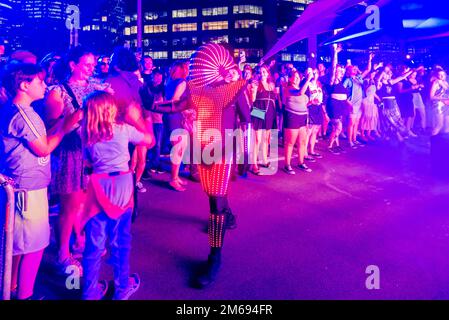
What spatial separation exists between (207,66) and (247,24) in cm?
13066

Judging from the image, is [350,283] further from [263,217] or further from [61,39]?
[61,39]

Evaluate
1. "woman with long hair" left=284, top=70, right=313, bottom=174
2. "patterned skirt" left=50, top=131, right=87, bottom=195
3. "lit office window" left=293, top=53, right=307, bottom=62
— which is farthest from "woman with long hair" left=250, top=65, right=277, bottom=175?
"lit office window" left=293, top=53, right=307, bottom=62

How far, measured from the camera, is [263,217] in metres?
5.34

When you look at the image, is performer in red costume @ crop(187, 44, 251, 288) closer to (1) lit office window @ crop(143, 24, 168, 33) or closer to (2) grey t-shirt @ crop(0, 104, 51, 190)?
(2) grey t-shirt @ crop(0, 104, 51, 190)

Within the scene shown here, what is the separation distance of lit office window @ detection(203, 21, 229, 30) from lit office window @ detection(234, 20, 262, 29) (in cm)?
389

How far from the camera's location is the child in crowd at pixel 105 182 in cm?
292

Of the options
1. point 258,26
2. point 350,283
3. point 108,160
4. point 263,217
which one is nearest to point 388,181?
point 263,217

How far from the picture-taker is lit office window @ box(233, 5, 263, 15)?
127m

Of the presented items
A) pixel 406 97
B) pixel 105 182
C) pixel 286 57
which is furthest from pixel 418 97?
pixel 286 57

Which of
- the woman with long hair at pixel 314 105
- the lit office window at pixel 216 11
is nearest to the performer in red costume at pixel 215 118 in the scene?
the woman with long hair at pixel 314 105

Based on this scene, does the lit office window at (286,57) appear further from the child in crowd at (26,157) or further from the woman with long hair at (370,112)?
the child in crowd at (26,157)

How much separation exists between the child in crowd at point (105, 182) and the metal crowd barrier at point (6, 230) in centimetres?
48
